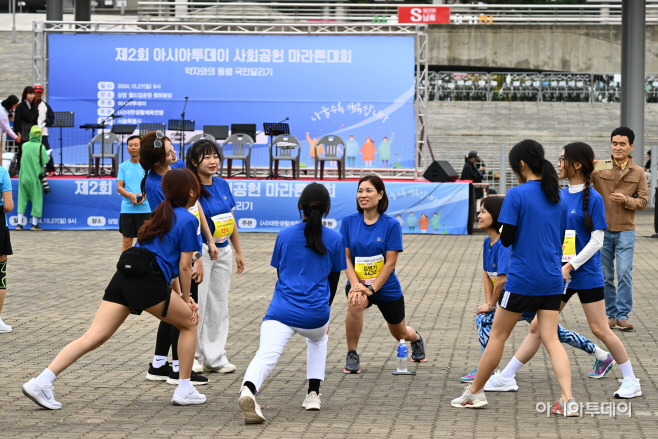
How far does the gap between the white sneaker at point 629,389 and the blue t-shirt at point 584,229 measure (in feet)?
2.08

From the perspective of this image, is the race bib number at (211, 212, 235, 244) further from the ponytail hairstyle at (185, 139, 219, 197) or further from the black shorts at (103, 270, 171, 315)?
the black shorts at (103, 270, 171, 315)

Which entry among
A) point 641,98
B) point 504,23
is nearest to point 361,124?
point 641,98

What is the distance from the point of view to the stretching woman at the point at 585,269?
545 centimetres

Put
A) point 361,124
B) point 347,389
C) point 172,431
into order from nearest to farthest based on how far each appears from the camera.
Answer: point 172,431, point 347,389, point 361,124

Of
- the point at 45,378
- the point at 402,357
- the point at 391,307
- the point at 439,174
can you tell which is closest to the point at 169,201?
the point at 45,378

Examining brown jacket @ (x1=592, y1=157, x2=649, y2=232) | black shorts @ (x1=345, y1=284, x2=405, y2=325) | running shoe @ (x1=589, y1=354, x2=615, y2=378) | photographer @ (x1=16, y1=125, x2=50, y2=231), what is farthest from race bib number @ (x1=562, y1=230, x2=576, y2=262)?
photographer @ (x1=16, y1=125, x2=50, y2=231)

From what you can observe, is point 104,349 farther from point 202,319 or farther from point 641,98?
point 641,98

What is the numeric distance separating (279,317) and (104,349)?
8.81ft

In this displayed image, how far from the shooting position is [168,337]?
19.1 feet

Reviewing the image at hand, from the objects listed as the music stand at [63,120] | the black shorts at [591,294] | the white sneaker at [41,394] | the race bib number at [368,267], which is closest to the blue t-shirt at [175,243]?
the white sneaker at [41,394]

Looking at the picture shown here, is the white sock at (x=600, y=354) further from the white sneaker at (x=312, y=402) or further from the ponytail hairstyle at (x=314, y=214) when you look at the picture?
the ponytail hairstyle at (x=314, y=214)

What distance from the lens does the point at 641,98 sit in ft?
72.8

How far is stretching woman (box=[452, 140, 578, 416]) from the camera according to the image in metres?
4.82

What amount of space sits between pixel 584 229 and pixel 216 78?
15750 millimetres
